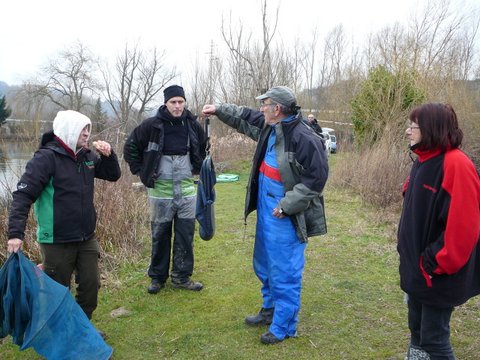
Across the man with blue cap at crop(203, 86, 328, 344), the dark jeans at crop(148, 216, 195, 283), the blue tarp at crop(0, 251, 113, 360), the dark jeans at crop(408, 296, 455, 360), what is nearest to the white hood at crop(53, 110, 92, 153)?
the blue tarp at crop(0, 251, 113, 360)

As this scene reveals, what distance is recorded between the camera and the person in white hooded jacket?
292cm

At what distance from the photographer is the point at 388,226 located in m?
7.28

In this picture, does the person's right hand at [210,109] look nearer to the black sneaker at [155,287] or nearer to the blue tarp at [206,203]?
the blue tarp at [206,203]

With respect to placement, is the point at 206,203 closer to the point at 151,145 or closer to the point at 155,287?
the point at 151,145

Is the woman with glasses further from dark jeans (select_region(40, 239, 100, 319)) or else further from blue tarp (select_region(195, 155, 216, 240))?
dark jeans (select_region(40, 239, 100, 319))

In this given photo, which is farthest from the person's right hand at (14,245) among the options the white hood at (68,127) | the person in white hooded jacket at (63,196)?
the white hood at (68,127)

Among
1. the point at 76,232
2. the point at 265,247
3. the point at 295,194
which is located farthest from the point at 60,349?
the point at 295,194

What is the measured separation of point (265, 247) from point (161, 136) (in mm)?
1553

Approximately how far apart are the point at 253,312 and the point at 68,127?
2.32m

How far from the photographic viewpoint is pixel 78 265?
3248 millimetres

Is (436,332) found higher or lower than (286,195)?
lower

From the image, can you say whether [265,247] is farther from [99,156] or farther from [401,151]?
[401,151]

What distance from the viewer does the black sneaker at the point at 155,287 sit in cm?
441

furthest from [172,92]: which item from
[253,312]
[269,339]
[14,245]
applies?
[269,339]
